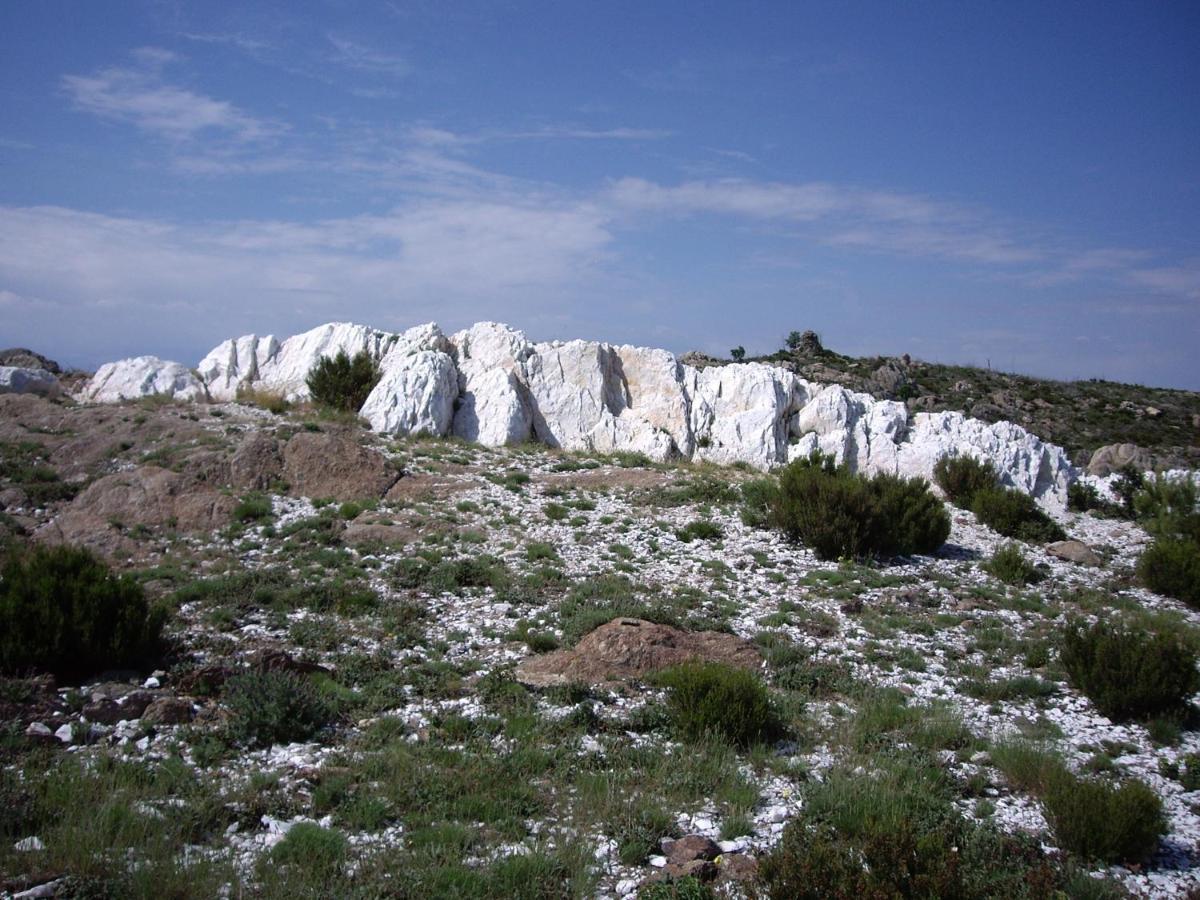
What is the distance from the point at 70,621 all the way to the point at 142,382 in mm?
18088

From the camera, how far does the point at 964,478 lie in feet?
67.7

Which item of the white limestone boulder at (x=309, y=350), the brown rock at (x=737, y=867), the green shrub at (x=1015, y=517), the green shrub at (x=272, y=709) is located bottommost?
the brown rock at (x=737, y=867)

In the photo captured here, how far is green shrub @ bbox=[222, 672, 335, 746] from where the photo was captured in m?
7.64

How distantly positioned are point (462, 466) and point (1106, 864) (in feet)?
50.7

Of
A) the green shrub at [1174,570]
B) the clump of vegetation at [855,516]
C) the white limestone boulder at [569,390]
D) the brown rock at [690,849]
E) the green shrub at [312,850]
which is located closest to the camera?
the green shrub at [312,850]

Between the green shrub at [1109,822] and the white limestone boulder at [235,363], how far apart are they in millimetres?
24360

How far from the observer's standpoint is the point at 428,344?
84.8ft

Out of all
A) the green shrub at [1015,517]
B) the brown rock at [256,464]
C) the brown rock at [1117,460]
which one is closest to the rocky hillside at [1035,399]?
the brown rock at [1117,460]

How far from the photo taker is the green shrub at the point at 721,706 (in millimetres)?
7970

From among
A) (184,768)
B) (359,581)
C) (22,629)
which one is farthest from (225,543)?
(184,768)

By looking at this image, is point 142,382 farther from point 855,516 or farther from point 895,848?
point 895,848

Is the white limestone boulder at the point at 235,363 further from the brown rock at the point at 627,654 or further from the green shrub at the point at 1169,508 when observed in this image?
the green shrub at the point at 1169,508

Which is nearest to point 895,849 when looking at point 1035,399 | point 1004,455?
point 1004,455

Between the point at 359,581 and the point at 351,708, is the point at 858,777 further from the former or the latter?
the point at 359,581
